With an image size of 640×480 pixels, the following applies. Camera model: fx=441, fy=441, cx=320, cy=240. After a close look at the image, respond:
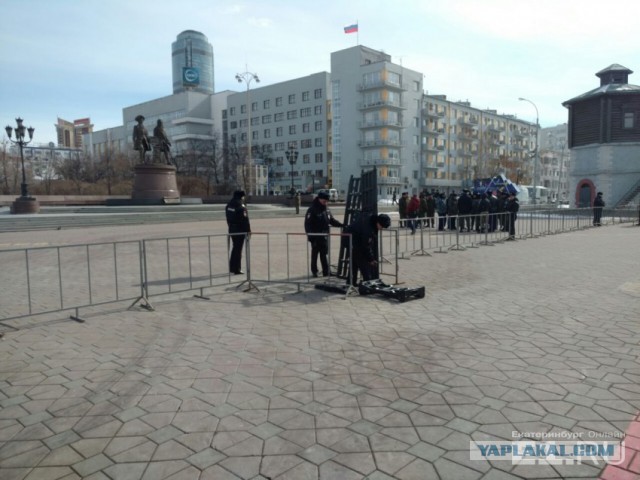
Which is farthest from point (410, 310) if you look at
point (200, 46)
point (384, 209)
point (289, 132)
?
point (200, 46)

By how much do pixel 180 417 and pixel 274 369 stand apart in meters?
1.16

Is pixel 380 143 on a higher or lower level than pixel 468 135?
lower

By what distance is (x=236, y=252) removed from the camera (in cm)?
952

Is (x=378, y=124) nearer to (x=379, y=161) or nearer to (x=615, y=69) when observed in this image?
(x=379, y=161)

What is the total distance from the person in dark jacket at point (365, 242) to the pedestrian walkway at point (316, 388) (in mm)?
908

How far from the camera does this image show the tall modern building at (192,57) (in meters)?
152

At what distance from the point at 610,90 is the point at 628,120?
9.67 ft

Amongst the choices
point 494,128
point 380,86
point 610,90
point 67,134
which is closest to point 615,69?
point 610,90

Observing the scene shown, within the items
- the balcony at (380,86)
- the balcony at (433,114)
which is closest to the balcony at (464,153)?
the balcony at (433,114)

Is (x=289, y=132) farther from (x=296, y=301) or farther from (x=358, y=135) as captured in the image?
(x=296, y=301)

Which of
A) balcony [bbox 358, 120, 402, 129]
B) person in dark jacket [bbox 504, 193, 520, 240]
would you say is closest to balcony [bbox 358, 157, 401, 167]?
balcony [bbox 358, 120, 402, 129]

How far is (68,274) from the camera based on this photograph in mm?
10211

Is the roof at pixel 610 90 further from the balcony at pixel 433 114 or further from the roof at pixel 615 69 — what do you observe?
the balcony at pixel 433 114

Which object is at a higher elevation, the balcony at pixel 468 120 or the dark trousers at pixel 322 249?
the balcony at pixel 468 120
